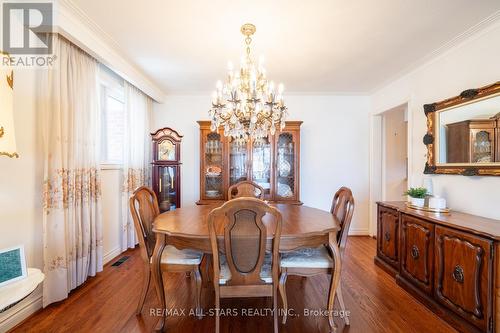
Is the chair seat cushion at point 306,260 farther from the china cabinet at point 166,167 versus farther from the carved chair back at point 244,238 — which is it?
the china cabinet at point 166,167

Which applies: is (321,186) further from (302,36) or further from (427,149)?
(302,36)

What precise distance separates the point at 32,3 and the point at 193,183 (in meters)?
2.82

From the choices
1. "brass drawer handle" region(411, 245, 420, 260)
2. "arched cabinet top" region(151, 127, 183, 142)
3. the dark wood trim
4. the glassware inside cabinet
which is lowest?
the dark wood trim

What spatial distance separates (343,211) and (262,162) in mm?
1840

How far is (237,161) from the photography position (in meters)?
3.69

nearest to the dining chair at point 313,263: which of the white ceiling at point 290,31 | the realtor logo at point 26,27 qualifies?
the white ceiling at point 290,31

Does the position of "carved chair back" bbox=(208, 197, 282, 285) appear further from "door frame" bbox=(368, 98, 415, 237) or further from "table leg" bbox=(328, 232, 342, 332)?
"door frame" bbox=(368, 98, 415, 237)

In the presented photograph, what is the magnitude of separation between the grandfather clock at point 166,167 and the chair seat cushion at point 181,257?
1748 millimetres

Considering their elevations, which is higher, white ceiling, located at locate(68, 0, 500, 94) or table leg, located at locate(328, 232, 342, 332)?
white ceiling, located at locate(68, 0, 500, 94)

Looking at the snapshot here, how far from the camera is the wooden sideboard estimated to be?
153 cm

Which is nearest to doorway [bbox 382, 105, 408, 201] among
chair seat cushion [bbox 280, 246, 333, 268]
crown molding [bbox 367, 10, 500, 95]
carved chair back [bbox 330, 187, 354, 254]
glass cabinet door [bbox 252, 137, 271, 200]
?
crown molding [bbox 367, 10, 500, 95]

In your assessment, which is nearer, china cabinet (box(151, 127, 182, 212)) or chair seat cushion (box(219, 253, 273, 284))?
chair seat cushion (box(219, 253, 273, 284))

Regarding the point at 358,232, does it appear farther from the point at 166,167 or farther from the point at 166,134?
the point at 166,134

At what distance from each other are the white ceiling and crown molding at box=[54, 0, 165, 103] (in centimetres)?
7
